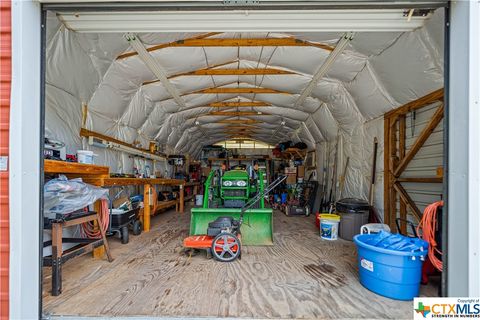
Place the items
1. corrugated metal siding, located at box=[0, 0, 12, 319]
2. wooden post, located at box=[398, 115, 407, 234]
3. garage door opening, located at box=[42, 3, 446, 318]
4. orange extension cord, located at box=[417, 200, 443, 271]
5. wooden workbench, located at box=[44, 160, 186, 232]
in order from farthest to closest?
wooden post, located at box=[398, 115, 407, 234], wooden workbench, located at box=[44, 160, 186, 232], orange extension cord, located at box=[417, 200, 443, 271], garage door opening, located at box=[42, 3, 446, 318], corrugated metal siding, located at box=[0, 0, 12, 319]

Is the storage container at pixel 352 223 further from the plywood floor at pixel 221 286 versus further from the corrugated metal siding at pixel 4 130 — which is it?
the corrugated metal siding at pixel 4 130

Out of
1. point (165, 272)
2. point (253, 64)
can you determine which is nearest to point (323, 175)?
point (253, 64)

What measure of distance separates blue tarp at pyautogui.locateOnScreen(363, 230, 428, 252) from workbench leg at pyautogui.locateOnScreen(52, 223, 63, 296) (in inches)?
112

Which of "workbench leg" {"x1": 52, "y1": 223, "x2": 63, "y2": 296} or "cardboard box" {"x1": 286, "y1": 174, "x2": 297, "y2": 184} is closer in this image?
"workbench leg" {"x1": 52, "y1": 223, "x2": 63, "y2": 296}

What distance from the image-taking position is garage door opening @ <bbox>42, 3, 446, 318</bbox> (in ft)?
6.66

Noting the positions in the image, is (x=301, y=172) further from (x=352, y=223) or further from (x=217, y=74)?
(x=217, y=74)

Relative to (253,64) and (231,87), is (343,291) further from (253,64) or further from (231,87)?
(231,87)

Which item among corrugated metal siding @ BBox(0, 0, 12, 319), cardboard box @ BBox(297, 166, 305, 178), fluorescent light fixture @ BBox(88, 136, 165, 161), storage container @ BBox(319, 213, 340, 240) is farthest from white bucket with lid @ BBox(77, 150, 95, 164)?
cardboard box @ BBox(297, 166, 305, 178)

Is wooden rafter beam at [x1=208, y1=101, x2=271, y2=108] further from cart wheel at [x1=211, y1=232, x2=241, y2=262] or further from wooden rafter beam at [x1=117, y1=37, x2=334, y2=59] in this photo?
cart wheel at [x1=211, y1=232, x2=241, y2=262]

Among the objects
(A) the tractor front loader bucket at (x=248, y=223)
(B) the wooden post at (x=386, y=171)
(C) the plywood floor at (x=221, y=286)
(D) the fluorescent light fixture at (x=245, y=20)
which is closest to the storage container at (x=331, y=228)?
(C) the plywood floor at (x=221, y=286)

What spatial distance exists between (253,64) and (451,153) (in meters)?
3.42

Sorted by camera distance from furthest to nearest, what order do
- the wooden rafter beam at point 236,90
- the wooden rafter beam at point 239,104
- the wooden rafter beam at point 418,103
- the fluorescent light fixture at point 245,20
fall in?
the wooden rafter beam at point 239,104 → the wooden rafter beam at point 236,90 → the wooden rafter beam at point 418,103 → the fluorescent light fixture at point 245,20

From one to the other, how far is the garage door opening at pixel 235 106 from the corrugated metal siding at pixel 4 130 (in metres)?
0.34

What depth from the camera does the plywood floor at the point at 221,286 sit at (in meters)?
2.03
